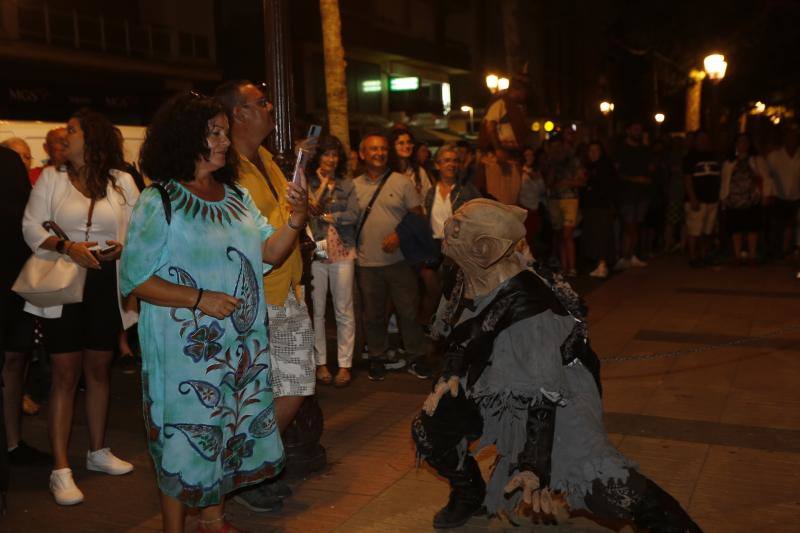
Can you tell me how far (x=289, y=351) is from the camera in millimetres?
4512

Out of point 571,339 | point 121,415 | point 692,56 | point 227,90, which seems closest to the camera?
point 571,339

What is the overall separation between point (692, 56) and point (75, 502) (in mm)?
28593

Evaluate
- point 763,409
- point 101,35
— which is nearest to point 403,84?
point 101,35

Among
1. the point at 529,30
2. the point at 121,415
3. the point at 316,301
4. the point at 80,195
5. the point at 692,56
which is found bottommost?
the point at 121,415

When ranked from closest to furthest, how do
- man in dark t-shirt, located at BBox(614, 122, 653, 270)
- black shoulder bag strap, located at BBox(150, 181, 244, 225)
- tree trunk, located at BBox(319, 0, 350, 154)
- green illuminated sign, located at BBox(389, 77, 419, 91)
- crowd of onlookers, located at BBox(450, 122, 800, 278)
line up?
black shoulder bag strap, located at BBox(150, 181, 244, 225) < tree trunk, located at BBox(319, 0, 350, 154) < crowd of onlookers, located at BBox(450, 122, 800, 278) < man in dark t-shirt, located at BBox(614, 122, 653, 270) < green illuminated sign, located at BBox(389, 77, 419, 91)

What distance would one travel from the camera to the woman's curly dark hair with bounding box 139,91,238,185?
3652mm

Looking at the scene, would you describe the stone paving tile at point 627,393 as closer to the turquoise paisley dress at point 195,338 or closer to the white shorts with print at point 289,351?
the white shorts with print at point 289,351

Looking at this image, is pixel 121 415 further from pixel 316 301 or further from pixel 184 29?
pixel 184 29

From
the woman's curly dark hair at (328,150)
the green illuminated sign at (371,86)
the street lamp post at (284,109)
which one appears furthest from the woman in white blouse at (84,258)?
the green illuminated sign at (371,86)

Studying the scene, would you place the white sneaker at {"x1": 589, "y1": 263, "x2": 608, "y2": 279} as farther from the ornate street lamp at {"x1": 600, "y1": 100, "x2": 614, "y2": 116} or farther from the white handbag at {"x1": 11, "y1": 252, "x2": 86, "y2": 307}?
the ornate street lamp at {"x1": 600, "y1": 100, "x2": 614, "y2": 116}

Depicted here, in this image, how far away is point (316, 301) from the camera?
7379 mm

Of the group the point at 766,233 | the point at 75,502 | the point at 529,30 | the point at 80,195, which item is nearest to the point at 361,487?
the point at 75,502

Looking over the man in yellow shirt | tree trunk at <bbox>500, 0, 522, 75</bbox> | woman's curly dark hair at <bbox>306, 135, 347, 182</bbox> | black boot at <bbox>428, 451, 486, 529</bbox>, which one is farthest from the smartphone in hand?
tree trunk at <bbox>500, 0, 522, 75</bbox>

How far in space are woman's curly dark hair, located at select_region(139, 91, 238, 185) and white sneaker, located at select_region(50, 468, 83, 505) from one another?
203 cm
